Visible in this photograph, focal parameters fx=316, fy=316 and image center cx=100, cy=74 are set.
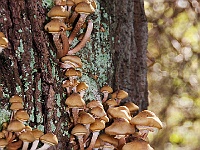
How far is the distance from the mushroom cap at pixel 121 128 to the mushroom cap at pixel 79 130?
18 cm

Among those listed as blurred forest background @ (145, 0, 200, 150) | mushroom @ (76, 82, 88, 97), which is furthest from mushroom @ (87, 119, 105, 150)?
blurred forest background @ (145, 0, 200, 150)

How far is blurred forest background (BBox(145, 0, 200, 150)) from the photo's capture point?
545 centimetres

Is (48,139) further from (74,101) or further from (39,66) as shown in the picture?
(39,66)

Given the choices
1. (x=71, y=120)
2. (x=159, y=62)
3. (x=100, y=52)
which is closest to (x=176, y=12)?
(x=159, y=62)

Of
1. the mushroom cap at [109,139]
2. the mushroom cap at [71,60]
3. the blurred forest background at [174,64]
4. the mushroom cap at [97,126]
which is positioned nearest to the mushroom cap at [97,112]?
the mushroom cap at [97,126]

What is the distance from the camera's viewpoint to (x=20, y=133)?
63.2 inches

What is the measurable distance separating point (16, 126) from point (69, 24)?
763 mm

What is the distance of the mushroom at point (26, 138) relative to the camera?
1.55m

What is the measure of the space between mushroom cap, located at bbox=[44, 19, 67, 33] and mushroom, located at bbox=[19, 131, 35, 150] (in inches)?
22.3

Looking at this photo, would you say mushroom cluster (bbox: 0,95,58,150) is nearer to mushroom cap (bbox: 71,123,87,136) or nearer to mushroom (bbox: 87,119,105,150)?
mushroom cap (bbox: 71,123,87,136)

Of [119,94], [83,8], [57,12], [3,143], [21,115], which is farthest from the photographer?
[119,94]

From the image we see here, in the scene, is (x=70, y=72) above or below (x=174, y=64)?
above

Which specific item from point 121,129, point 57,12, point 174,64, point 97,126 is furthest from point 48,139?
point 174,64

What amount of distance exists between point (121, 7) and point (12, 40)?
1072mm
